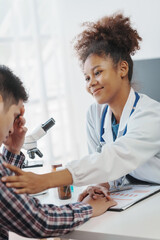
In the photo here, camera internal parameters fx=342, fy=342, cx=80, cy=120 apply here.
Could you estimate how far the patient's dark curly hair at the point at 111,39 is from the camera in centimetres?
162

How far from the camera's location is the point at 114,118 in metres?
1.72

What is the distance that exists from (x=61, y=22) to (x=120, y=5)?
0.76m

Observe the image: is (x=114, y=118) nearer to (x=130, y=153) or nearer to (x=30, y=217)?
(x=130, y=153)

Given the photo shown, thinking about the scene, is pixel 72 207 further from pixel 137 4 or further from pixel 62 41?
pixel 62 41

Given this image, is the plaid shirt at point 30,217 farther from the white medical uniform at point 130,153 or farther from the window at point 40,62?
the window at point 40,62

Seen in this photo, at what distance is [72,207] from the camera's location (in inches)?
41.8

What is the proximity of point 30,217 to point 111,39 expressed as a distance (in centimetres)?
99

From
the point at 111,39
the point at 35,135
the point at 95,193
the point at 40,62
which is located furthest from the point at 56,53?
the point at 95,193

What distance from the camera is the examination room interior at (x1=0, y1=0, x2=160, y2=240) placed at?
3.11 meters

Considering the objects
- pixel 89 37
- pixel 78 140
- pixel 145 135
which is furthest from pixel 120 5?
pixel 145 135

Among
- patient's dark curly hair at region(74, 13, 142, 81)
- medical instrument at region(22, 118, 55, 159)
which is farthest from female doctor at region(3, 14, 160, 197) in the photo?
medical instrument at region(22, 118, 55, 159)

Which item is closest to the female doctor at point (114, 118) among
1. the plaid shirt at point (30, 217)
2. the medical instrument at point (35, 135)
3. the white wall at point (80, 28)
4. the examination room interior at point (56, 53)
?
the plaid shirt at point (30, 217)

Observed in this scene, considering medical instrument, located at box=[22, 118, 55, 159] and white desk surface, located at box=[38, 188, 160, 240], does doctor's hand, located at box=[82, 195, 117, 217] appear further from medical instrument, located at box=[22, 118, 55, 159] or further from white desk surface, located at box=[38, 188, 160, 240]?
medical instrument, located at box=[22, 118, 55, 159]

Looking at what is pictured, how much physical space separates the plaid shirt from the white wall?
2.27 meters
